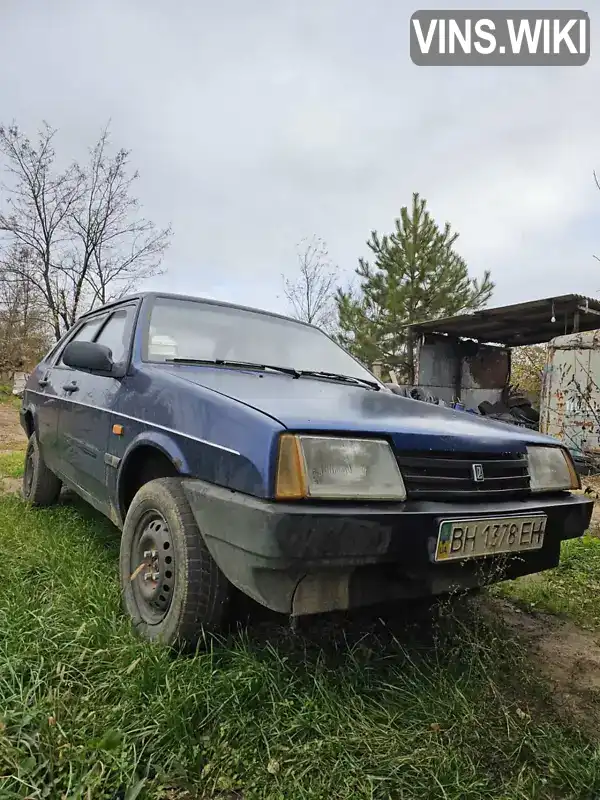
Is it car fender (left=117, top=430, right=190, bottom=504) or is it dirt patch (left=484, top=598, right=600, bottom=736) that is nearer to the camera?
dirt patch (left=484, top=598, right=600, bottom=736)

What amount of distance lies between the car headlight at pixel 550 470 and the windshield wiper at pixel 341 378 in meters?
0.91

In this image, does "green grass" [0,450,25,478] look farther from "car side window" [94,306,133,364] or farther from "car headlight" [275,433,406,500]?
"car headlight" [275,433,406,500]

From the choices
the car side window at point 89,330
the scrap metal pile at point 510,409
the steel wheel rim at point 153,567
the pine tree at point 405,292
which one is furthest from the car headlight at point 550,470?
the pine tree at point 405,292

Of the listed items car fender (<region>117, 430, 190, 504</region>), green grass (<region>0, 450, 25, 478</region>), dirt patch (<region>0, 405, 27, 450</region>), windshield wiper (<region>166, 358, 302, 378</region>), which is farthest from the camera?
dirt patch (<region>0, 405, 27, 450</region>)

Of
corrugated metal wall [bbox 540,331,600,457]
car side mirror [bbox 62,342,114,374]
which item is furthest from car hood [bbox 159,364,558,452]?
corrugated metal wall [bbox 540,331,600,457]

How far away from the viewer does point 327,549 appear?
1.44 metres

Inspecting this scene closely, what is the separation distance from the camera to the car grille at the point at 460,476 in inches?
66.0

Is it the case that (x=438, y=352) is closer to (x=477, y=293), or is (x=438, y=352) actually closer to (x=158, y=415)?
(x=477, y=293)

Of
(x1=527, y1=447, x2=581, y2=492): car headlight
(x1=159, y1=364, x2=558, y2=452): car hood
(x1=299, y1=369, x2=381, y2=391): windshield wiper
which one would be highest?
(x1=299, y1=369, x2=381, y2=391): windshield wiper

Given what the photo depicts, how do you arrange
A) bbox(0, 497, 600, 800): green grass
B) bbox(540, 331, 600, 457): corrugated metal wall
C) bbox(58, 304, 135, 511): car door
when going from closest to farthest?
bbox(0, 497, 600, 800): green grass
bbox(58, 304, 135, 511): car door
bbox(540, 331, 600, 457): corrugated metal wall

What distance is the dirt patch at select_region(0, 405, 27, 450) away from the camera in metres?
8.21

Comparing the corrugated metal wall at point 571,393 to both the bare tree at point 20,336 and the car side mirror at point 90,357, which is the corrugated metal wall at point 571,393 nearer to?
the car side mirror at point 90,357

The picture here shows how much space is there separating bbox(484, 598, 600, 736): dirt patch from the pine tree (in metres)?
12.1

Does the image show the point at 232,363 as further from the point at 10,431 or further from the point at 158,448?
the point at 10,431
